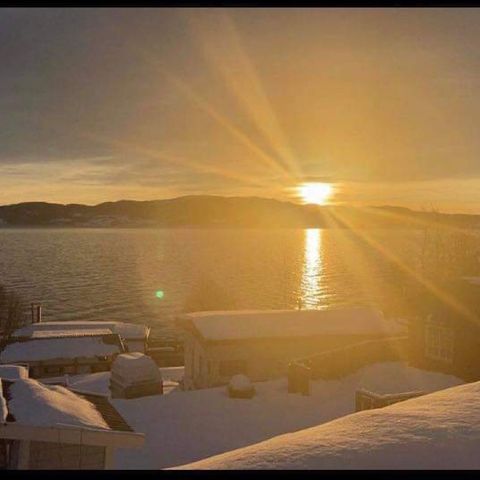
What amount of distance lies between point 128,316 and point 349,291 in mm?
58821

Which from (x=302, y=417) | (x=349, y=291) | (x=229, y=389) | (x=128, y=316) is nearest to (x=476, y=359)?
(x=302, y=417)

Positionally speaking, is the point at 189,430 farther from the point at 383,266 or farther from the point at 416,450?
the point at 383,266

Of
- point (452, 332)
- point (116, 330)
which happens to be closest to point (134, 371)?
point (452, 332)

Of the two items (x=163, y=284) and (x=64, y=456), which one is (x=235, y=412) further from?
(x=163, y=284)

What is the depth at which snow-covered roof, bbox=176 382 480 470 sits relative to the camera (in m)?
5.78

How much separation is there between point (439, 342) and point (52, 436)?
18.4 metres

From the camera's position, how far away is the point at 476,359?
2342 centimetres

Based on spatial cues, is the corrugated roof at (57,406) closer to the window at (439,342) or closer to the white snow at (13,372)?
the white snow at (13,372)

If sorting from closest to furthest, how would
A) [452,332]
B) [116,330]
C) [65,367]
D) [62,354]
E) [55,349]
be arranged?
[452,332] < [65,367] < [62,354] < [55,349] < [116,330]

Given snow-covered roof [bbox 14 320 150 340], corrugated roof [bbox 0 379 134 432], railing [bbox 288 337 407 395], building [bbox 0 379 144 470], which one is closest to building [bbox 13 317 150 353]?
snow-covered roof [bbox 14 320 150 340]

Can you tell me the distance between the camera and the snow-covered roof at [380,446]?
19.0 ft

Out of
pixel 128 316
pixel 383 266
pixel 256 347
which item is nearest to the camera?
pixel 256 347

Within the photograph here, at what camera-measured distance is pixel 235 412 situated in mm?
22641

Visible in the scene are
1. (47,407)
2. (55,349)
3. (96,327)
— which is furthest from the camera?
(96,327)
